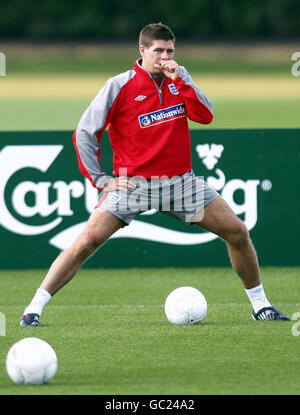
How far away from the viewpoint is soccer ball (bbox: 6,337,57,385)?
6.94 m

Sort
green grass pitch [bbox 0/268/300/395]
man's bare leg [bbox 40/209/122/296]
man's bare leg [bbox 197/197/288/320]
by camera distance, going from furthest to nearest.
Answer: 1. man's bare leg [bbox 197/197/288/320]
2. man's bare leg [bbox 40/209/122/296]
3. green grass pitch [bbox 0/268/300/395]

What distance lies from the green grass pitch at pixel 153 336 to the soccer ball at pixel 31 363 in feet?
0.21

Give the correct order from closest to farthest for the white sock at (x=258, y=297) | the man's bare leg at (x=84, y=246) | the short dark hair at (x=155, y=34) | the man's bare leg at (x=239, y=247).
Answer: the short dark hair at (x=155, y=34) → the man's bare leg at (x=84, y=246) → the man's bare leg at (x=239, y=247) → the white sock at (x=258, y=297)

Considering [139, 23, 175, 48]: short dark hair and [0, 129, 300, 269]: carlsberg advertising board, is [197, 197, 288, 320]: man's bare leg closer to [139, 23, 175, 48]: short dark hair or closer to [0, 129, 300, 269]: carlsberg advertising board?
[139, 23, 175, 48]: short dark hair

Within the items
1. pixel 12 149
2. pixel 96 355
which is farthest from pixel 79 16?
pixel 96 355

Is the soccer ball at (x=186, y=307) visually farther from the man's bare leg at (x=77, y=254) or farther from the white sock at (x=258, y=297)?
the man's bare leg at (x=77, y=254)

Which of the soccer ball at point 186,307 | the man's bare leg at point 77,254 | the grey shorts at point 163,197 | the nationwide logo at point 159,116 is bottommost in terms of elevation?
the soccer ball at point 186,307

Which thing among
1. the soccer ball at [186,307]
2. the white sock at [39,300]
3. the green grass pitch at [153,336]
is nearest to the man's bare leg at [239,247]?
the green grass pitch at [153,336]

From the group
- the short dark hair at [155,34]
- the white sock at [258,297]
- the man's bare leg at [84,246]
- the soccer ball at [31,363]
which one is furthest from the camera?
the white sock at [258,297]

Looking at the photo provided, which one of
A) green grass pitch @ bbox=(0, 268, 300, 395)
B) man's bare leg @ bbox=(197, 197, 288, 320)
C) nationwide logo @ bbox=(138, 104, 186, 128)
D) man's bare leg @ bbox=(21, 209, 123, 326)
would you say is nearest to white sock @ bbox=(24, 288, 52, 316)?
man's bare leg @ bbox=(21, 209, 123, 326)

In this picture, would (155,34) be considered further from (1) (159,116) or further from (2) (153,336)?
(2) (153,336)

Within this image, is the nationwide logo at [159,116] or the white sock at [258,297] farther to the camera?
the white sock at [258,297]

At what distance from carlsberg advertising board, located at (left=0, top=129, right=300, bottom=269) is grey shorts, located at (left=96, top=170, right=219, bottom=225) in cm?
316

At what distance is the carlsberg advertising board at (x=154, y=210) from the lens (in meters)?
11.9
